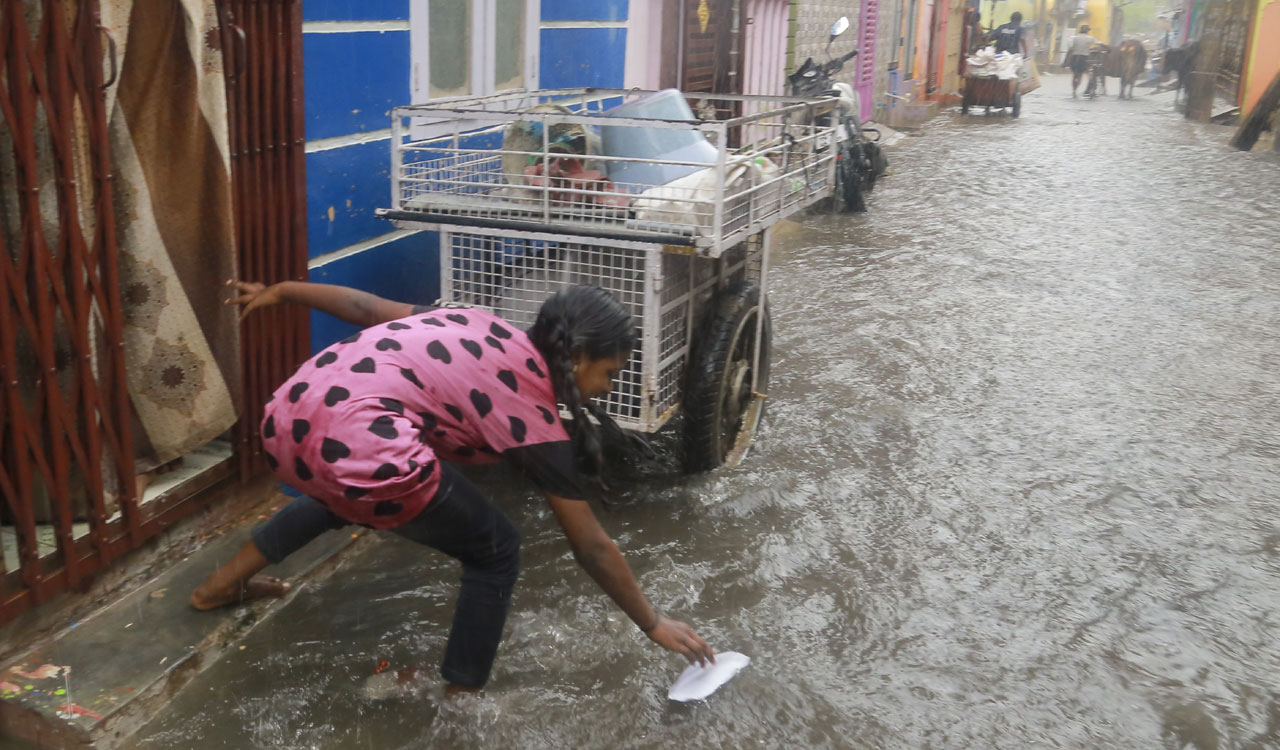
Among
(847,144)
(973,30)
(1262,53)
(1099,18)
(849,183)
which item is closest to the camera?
(849,183)

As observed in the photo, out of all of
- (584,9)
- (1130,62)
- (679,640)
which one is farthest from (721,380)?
(1130,62)

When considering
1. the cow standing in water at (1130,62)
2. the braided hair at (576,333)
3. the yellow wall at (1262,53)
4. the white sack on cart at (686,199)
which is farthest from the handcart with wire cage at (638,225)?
the cow standing in water at (1130,62)

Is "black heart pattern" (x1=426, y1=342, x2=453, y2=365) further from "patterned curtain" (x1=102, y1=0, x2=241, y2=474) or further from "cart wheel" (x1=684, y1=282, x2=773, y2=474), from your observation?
"cart wheel" (x1=684, y1=282, x2=773, y2=474)

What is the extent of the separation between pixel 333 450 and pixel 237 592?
107 cm

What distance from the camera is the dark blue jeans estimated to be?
2.61 metres

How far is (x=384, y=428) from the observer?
242 cm

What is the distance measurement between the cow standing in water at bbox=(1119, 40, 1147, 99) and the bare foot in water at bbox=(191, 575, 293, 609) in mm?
30422

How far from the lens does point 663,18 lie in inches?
323

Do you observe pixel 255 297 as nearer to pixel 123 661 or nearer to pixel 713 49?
pixel 123 661

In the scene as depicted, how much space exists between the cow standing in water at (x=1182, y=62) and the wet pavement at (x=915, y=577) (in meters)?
21.7

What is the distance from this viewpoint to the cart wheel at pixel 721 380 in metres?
4.19

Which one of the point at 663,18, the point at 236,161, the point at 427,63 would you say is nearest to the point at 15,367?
the point at 236,161

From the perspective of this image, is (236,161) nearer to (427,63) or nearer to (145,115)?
(145,115)

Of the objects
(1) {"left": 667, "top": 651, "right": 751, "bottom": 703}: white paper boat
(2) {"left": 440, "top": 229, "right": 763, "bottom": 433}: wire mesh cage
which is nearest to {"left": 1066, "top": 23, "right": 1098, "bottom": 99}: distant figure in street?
(2) {"left": 440, "top": 229, "right": 763, "bottom": 433}: wire mesh cage
